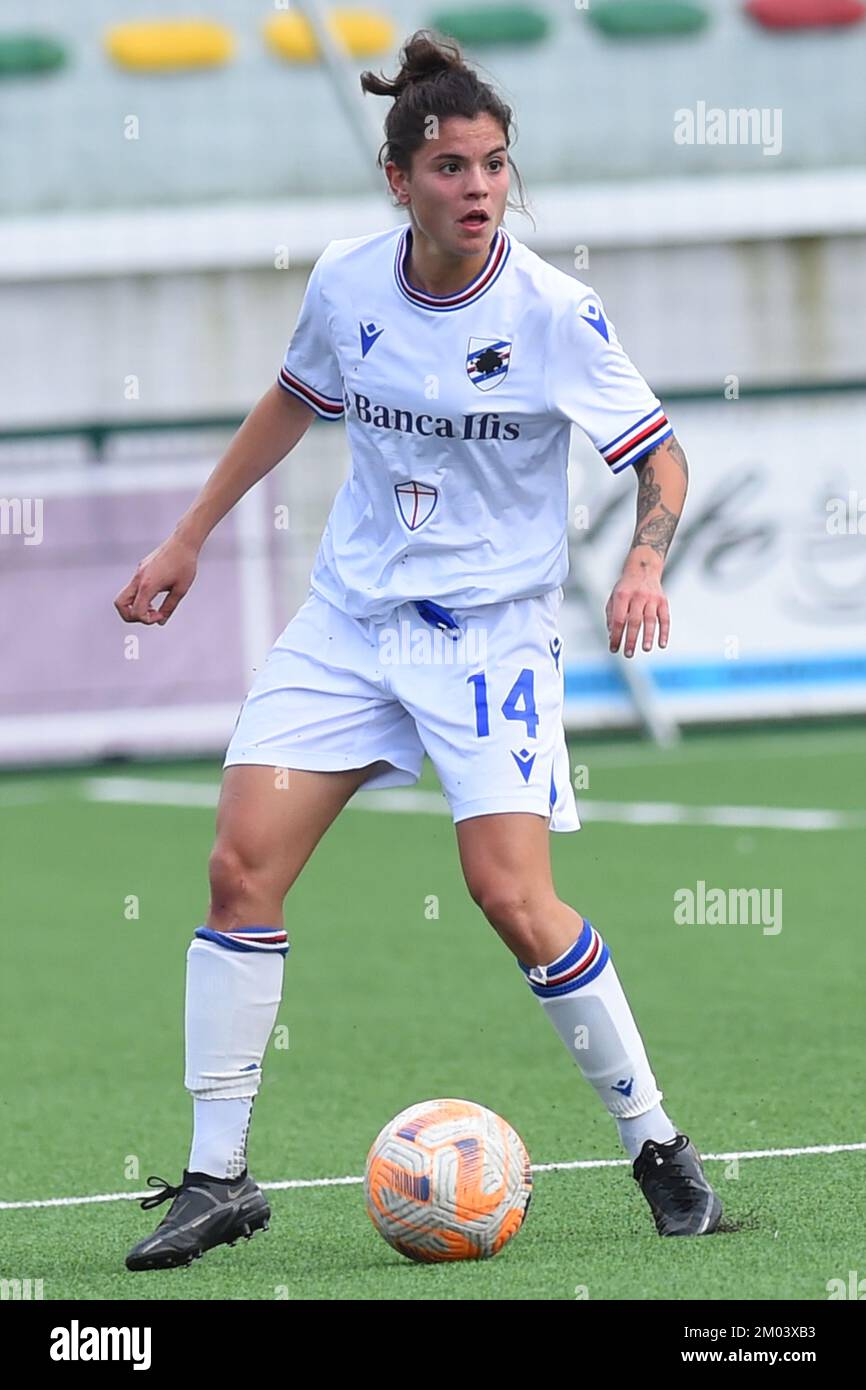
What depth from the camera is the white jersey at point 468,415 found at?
4.89m

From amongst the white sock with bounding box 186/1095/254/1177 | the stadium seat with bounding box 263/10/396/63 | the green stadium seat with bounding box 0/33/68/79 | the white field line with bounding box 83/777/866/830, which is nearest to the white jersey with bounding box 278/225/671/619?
the white sock with bounding box 186/1095/254/1177

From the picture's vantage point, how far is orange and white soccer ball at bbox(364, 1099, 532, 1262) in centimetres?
478

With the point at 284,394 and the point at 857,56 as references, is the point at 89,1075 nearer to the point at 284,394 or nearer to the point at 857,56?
the point at 284,394

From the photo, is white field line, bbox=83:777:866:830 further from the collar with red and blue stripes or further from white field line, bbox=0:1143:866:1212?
the collar with red and blue stripes

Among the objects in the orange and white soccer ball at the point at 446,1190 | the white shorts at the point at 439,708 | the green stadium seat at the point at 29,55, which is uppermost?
the green stadium seat at the point at 29,55

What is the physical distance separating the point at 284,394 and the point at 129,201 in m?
14.5

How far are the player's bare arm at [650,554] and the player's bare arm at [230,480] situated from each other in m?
0.81

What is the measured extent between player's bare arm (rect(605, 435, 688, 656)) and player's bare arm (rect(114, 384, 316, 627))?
2.67ft

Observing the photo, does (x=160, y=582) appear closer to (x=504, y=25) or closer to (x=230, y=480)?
(x=230, y=480)

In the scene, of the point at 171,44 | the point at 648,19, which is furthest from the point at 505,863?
the point at 648,19

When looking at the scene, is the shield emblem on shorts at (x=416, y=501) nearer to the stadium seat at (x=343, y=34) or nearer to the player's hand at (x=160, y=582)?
the player's hand at (x=160, y=582)

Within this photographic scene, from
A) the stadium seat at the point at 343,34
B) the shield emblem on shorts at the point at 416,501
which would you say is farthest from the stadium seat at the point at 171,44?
the shield emblem on shorts at the point at 416,501

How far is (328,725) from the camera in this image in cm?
500

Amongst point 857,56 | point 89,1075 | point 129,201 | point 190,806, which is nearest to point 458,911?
point 89,1075
